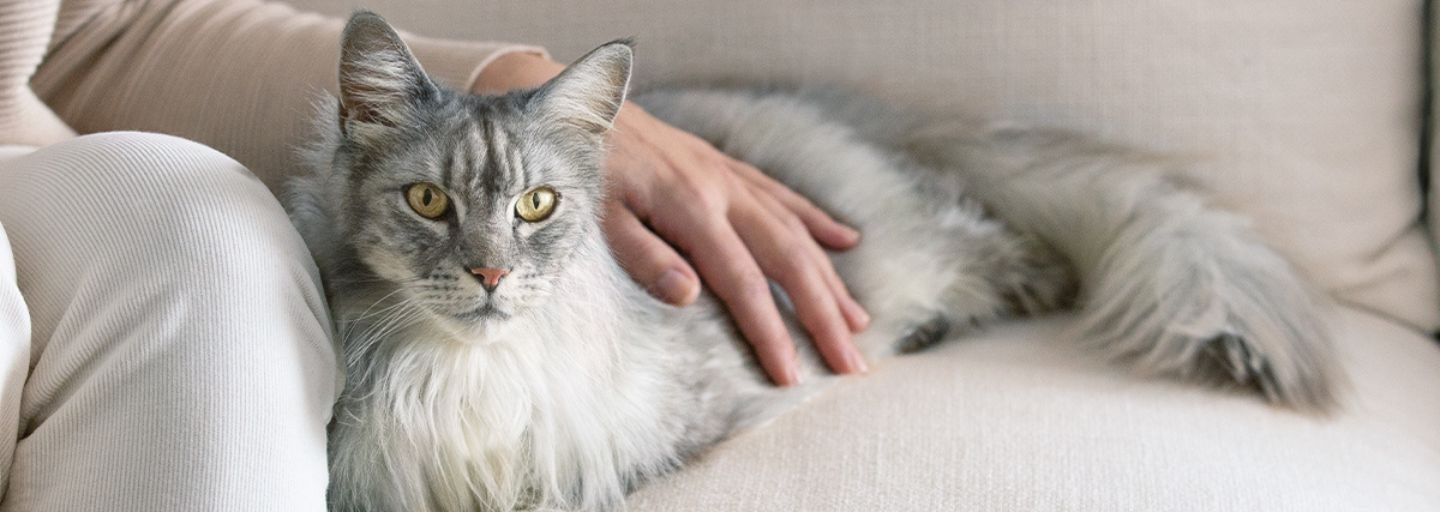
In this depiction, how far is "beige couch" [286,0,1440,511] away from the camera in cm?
127

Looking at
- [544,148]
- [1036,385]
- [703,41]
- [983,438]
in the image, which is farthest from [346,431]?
[703,41]

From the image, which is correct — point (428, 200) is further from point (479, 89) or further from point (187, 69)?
point (187, 69)

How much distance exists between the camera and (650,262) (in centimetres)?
127

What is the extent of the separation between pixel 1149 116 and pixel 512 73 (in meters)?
0.84

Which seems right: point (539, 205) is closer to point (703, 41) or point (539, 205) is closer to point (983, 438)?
point (983, 438)

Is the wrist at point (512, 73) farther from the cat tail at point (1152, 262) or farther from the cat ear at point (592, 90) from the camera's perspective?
the cat tail at point (1152, 262)

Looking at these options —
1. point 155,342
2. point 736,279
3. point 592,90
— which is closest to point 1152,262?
point 736,279

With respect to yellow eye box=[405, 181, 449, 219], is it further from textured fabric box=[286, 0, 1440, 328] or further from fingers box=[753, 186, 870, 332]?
textured fabric box=[286, 0, 1440, 328]

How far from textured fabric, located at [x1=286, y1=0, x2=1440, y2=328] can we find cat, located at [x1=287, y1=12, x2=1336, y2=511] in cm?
7

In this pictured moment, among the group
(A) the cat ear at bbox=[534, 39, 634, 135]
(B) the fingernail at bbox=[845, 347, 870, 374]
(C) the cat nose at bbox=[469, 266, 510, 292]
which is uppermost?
(A) the cat ear at bbox=[534, 39, 634, 135]

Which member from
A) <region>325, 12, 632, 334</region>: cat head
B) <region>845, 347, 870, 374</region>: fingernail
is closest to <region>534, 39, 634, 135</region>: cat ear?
<region>325, 12, 632, 334</region>: cat head

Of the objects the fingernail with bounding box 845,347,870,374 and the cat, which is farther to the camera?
the fingernail with bounding box 845,347,870,374

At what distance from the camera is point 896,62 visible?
1.66m

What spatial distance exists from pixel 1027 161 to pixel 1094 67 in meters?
0.15
